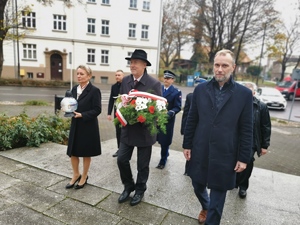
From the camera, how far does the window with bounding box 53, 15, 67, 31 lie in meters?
27.7

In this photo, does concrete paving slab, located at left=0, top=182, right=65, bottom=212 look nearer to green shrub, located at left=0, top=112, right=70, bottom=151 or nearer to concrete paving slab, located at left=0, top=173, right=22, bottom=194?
concrete paving slab, located at left=0, top=173, right=22, bottom=194

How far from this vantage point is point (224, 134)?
2531 millimetres

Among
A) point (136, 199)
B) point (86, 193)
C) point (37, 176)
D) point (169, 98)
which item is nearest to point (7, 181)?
point (37, 176)

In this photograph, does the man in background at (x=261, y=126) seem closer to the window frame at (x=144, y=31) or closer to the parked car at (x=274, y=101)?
the parked car at (x=274, y=101)

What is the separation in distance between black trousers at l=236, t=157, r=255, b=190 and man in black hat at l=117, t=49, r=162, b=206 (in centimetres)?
155

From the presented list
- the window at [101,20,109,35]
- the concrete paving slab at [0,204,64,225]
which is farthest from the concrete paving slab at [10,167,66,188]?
the window at [101,20,109,35]

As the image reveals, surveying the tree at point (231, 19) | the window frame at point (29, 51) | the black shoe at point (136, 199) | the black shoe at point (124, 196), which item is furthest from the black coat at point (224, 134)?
the tree at point (231, 19)

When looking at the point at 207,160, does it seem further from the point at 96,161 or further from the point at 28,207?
the point at 96,161

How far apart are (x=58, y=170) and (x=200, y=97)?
9.84 ft

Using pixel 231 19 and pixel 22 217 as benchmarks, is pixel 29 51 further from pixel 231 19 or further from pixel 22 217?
pixel 22 217

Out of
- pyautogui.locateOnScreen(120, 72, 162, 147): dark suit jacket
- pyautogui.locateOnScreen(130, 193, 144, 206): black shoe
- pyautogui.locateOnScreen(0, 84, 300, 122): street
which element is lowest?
pyautogui.locateOnScreen(0, 84, 300, 122): street

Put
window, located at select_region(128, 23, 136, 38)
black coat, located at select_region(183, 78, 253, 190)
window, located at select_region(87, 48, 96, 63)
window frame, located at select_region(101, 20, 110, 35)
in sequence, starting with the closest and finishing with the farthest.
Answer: black coat, located at select_region(183, 78, 253, 190) < window frame, located at select_region(101, 20, 110, 35) < window, located at select_region(87, 48, 96, 63) < window, located at select_region(128, 23, 136, 38)

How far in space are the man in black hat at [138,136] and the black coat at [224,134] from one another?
0.80 m

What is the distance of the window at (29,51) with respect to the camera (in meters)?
27.2
